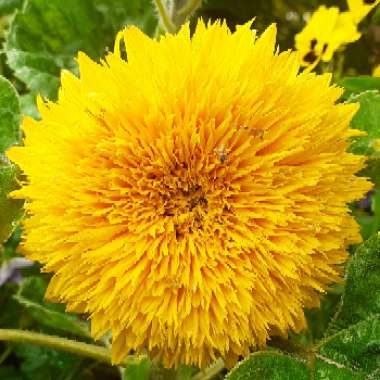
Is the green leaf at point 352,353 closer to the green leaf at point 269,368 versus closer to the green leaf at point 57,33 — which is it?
the green leaf at point 269,368

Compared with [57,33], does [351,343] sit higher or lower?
lower

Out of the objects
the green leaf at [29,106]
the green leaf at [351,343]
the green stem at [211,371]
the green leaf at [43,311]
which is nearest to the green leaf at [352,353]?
the green leaf at [351,343]

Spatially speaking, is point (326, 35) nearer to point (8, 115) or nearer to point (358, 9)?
point (358, 9)

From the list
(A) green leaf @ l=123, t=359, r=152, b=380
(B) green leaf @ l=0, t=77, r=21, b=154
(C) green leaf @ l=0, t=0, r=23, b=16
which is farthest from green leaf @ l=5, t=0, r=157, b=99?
(A) green leaf @ l=123, t=359, r=152, b=380

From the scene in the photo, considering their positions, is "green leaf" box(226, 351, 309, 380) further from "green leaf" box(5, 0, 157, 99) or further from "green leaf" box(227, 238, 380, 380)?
"green leaf" box(5, 0, 157, 99)

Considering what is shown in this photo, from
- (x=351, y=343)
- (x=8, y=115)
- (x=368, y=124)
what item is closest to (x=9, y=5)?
(x=8, y=115)
